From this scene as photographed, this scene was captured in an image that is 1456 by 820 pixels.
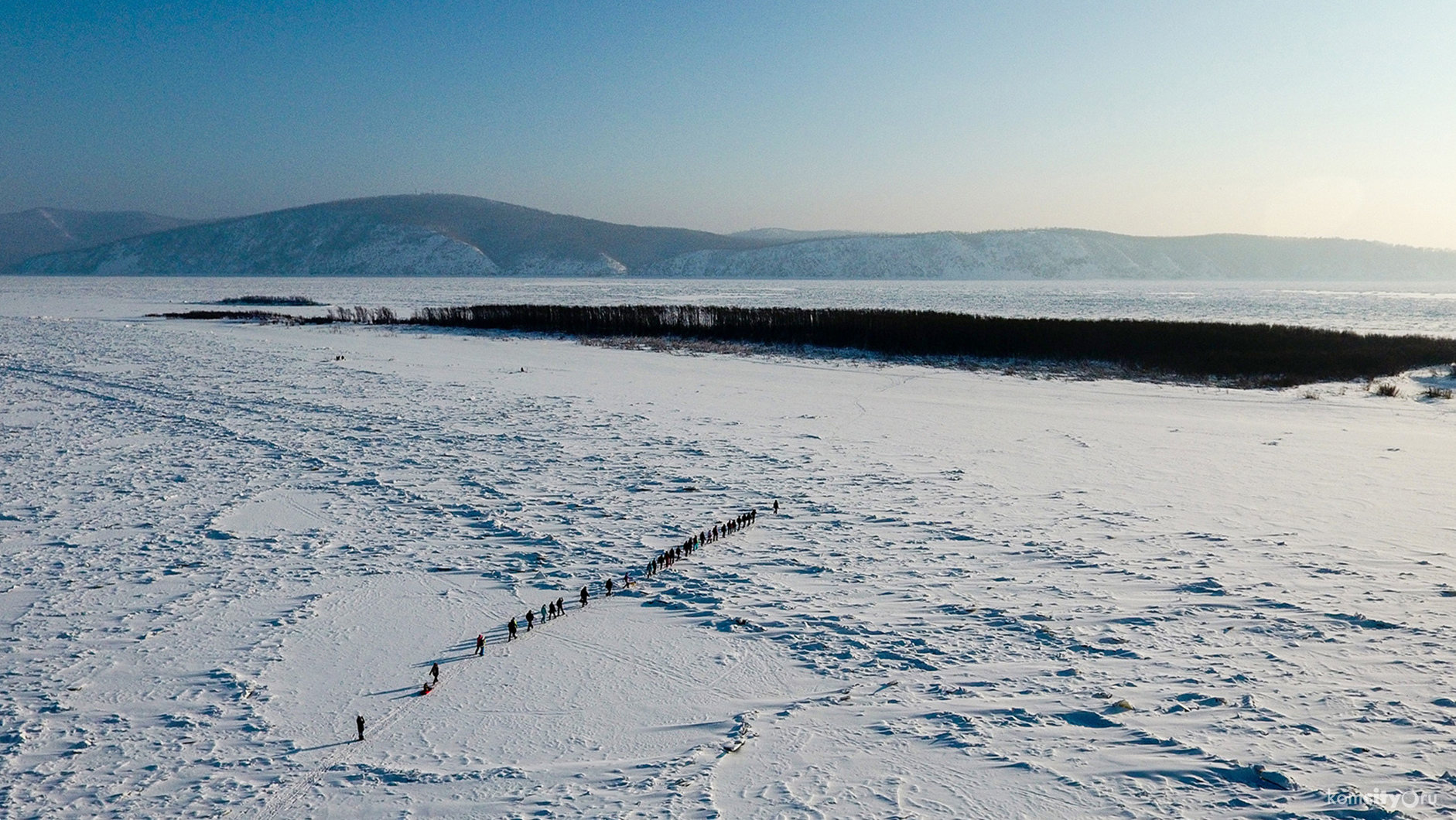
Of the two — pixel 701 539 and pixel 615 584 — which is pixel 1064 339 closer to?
pixel 701 539

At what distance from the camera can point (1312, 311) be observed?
54750 millimetres

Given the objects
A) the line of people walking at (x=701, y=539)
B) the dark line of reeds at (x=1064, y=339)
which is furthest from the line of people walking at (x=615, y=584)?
the dark line of reeds at (x=1064, y=339)

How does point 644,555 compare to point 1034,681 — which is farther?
point 644,555

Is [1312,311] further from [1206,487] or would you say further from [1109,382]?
[1206,487]

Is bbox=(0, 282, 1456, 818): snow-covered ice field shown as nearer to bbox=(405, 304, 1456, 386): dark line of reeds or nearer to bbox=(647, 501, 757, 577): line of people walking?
bbox=(647, 501, 757, 577): line of people walking

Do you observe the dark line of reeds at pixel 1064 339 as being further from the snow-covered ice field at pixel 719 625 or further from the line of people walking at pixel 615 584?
the line of people walking at pixel 615 584

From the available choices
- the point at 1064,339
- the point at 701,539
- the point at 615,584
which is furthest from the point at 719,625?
the point at 1064,339

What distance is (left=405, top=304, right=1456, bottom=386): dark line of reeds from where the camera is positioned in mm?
27344

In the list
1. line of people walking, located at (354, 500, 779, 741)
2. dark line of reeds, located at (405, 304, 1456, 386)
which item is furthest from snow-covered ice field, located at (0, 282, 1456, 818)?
dark line of reeds, located at (405, 304, 1456, 386)

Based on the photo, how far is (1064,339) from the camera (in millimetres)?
32062

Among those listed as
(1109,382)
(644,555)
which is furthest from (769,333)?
(644,555)

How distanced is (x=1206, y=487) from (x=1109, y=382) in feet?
46.9

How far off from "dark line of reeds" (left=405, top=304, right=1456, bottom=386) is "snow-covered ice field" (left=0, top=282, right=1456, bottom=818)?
16.0m

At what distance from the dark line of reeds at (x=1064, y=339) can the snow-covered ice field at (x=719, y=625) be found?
16.0m
